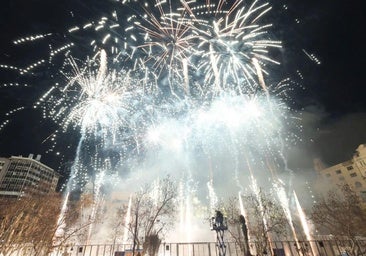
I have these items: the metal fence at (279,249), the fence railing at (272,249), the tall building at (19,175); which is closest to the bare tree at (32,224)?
the fence railing at (272,249)

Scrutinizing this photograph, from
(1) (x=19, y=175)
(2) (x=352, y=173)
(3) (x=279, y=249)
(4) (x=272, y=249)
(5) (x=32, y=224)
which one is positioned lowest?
(4) (x=272, y=249)

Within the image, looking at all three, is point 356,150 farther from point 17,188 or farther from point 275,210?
point 17,188

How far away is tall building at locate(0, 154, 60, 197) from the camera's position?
87.8 meters

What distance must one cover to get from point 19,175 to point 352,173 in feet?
393

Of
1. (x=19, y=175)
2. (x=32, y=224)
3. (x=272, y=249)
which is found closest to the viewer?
(x=32, y=224)

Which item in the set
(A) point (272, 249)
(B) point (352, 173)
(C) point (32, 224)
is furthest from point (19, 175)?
→ (B) point (352, 173)

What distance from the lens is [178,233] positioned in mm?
78625

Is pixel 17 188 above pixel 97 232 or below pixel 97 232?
above

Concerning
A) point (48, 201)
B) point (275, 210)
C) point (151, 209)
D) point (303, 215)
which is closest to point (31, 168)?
point (48, 201)

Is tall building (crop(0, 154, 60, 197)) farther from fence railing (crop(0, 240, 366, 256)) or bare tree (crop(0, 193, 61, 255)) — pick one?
fence railing (crop(0, 240, 366, 256))

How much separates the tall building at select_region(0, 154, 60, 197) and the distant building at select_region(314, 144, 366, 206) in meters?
98.2

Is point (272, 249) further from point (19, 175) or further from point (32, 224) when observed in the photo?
point (19, 175)

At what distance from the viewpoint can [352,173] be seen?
67812mm

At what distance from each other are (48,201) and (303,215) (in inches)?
2941
